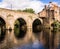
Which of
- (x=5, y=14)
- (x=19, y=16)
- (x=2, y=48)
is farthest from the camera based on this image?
(x=19, y=16)

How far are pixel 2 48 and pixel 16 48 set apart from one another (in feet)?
6.47

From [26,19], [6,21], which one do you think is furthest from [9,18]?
[26,19]

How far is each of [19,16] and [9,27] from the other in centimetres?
667

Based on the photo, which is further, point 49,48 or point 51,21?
point 51,21

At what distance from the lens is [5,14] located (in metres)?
60.7

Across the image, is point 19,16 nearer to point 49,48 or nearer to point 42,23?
point 42,23

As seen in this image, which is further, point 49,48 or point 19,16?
point 19,16

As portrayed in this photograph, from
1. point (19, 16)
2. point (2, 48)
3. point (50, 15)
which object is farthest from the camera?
point (50, 15)

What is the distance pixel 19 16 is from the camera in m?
66.9

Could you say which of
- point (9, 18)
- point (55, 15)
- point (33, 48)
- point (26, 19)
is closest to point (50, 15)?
point (55, 15)

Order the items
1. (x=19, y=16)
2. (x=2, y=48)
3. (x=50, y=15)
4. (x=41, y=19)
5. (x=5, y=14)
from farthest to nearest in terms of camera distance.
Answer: (x=50, y=15)
(x=41, y=19)
(x=19, y=16)
(x=5, y=14)
(x=2, y=48)

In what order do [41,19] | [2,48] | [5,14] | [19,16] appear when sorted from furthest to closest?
1. [41,19]
2. [19,16]
3. [5,14]
4. [2,48]

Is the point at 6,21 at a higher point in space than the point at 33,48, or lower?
higher

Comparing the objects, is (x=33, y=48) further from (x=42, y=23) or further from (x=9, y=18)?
(x=42, y=23)
